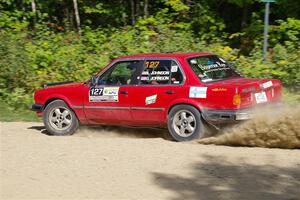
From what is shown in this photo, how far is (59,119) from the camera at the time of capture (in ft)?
34.9

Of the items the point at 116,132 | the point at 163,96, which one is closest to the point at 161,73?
the point at 163,96

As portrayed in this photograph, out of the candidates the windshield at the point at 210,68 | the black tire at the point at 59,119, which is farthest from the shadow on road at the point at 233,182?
the black tire at the point at 59,119

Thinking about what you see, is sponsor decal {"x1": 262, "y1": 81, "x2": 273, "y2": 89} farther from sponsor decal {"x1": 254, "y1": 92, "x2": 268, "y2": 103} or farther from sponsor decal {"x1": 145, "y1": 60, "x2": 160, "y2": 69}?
sponsor decal {"x1": 145, "y1": 60, "x2": 160, "y2": 69}

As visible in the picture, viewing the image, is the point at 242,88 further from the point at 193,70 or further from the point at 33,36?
the point at 33,36

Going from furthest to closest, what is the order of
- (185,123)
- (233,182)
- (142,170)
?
(185,123) → (142,170) → (233,182)

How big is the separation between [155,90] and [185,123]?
2.52 ft

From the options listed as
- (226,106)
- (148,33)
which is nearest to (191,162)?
(226,106)

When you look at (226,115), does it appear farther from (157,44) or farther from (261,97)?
(157,44)

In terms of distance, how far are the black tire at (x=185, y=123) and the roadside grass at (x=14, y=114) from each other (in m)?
4.48

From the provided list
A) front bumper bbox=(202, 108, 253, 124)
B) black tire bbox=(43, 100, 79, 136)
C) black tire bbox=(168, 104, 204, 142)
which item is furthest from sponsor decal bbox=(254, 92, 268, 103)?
black tire bbox=(43, 100, 79, 136)

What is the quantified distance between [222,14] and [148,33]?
3689mm

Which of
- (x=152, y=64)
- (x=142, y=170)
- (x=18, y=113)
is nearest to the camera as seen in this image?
(x=142, y=170)

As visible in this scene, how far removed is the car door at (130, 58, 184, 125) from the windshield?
0.96 ft

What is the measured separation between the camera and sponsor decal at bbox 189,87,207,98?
29.2ft
